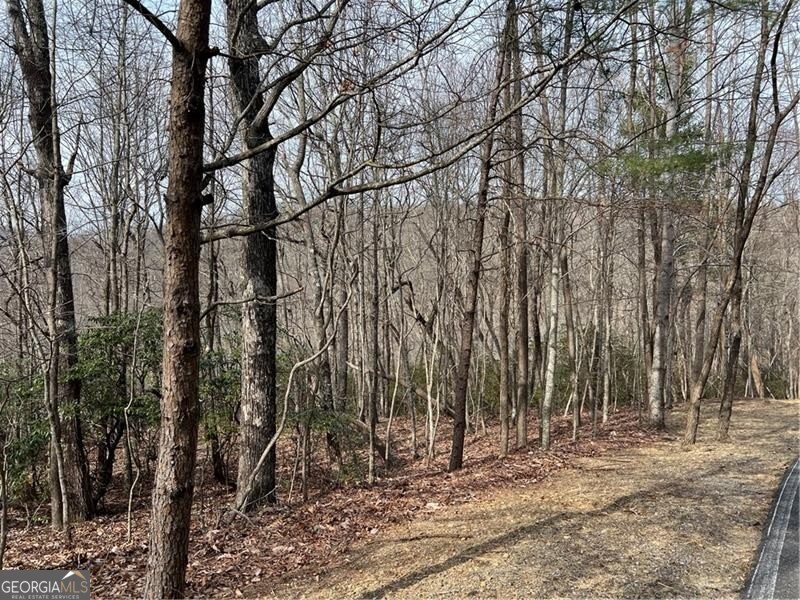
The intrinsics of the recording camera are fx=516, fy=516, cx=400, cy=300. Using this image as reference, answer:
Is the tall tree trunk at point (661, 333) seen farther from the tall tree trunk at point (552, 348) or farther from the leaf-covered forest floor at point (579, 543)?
the leaf-covered forest floor at point (579, 543)

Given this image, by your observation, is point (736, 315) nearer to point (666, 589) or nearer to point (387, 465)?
point (387, 465)

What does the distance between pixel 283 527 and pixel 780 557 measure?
371 centimetres

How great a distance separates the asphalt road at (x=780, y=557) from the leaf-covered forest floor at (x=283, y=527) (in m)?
1.97

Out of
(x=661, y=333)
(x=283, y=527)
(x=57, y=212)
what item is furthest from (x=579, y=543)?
(x=661, y=333)

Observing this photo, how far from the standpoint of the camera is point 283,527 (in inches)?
177

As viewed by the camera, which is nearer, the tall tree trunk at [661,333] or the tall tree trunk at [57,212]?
the tall tree trunk at [57,212]

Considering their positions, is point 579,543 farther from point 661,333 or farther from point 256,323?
point 661,333

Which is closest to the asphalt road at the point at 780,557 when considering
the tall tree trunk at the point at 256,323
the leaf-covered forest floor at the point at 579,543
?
the leaf-covered forest floor at the point at 579,543

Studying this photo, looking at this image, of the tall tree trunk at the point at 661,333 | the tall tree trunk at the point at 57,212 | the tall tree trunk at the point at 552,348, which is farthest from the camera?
the tall tree trunk at the point at 661,333

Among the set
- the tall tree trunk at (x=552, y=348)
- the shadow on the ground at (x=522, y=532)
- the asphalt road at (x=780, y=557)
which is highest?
Answer: the tall tree trunk at (x=552, y=348)

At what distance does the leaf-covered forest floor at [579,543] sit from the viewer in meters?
3.18

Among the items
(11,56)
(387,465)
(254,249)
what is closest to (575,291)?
(387,465)

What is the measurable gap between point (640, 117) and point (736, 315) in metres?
3.97

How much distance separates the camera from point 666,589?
3051 mm
